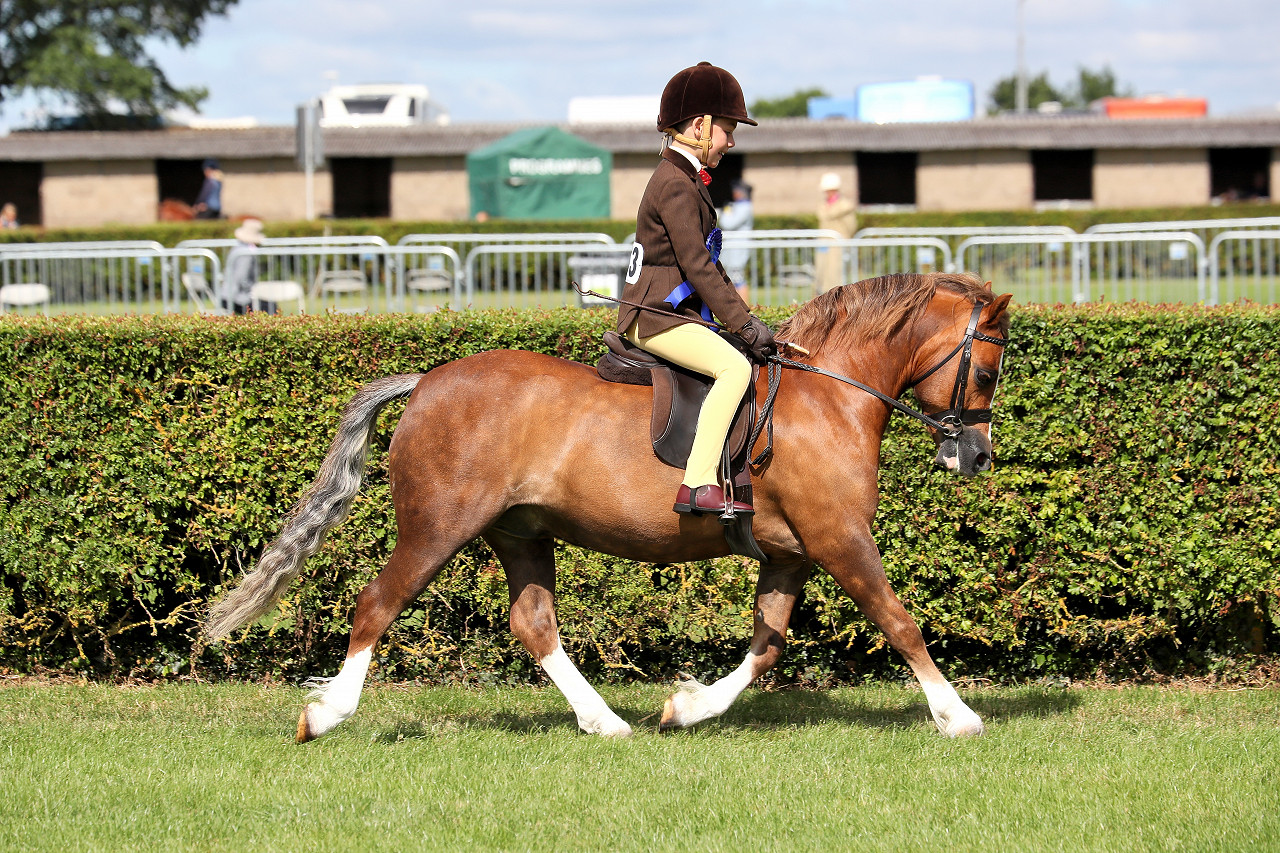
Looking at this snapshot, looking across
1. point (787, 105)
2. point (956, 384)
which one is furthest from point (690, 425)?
point (787, 105)

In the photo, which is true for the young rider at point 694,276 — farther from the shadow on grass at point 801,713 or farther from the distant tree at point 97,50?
the distant tree at point 97,50

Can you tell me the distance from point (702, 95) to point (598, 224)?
21459 mm

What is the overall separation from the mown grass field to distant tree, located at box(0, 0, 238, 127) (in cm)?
5067

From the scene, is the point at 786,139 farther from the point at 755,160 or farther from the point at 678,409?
the point at 678,409

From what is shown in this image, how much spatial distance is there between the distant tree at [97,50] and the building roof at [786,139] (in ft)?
51.6

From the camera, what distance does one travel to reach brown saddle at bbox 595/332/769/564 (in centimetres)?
528

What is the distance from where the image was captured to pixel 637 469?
537cm

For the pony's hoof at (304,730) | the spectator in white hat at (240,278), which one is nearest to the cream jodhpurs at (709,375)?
the pony's hoof at (304,730)

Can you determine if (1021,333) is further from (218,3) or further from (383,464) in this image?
Answer: (218,3)

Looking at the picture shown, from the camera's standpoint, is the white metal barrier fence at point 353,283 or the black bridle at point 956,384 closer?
the black bridle at point 956,384

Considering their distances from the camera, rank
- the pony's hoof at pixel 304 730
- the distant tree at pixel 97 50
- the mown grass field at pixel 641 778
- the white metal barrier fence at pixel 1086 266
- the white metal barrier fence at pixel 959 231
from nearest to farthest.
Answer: the mown grass field at pixel 641 778
the pony's hoof at pixel 304 730
the white metal barrier fence at pixel 1086 266
the white metal barrier fence at pixel 959 231
the distant tree at pixel 97 50

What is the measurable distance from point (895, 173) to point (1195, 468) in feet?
115

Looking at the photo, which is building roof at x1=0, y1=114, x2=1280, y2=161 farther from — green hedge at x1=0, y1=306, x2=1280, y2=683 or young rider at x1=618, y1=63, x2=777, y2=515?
young rider at x1=618, y1=63, x2=777, y2=515

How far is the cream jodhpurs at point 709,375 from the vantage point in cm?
518
